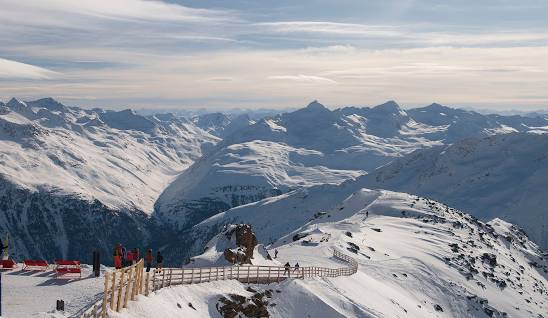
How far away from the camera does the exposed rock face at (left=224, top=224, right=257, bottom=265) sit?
53875 mm

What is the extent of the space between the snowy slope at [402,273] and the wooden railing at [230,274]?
0.73 metres

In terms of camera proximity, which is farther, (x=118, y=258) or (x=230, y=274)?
(x=230, y=274)

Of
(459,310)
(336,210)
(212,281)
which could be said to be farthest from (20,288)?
(336,210)

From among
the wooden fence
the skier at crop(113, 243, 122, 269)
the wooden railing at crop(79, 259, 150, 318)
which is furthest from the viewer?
the skier at crop(113, 243, 122, 269)

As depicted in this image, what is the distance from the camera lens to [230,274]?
4438 cm

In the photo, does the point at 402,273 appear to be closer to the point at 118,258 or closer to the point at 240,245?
the point at 240,245

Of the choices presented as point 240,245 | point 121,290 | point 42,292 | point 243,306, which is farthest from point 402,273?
point 121,290

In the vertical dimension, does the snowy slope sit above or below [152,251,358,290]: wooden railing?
below

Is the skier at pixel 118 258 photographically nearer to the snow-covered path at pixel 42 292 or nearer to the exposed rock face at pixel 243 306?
the snow-covered path at pixel 42 292

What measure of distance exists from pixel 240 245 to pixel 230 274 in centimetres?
1260

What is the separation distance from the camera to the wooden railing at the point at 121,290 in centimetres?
2478

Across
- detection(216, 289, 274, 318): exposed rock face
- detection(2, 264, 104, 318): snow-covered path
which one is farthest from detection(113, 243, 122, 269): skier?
detection(216, 289, 274, 318): exposed rock face

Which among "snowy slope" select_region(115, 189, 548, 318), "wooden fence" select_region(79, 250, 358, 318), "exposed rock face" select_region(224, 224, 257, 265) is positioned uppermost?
"wooden fence" select_region(79, 250, 358, 318)

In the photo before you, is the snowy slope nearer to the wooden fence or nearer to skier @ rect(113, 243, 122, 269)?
the wooden fence
